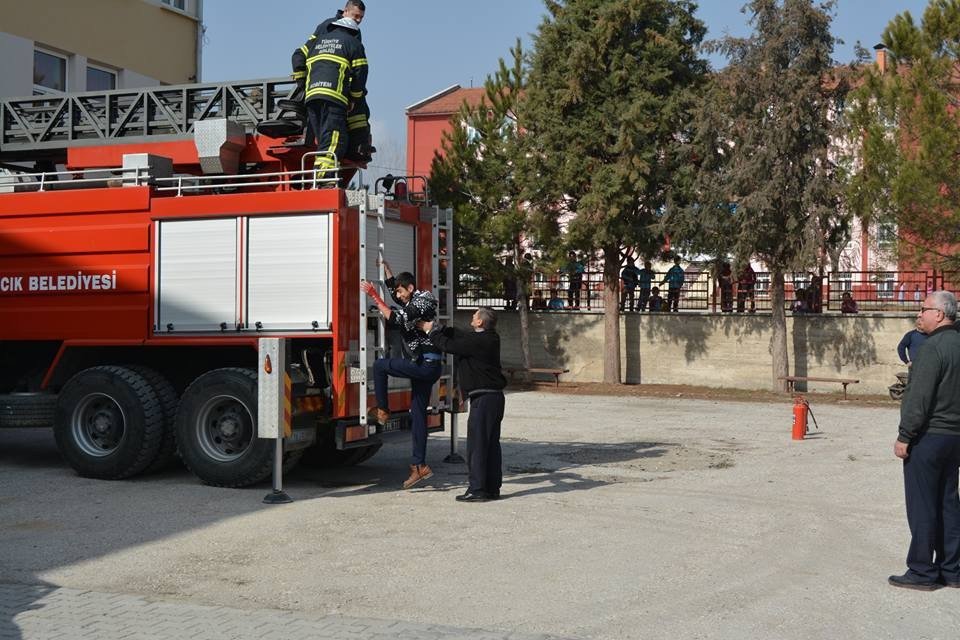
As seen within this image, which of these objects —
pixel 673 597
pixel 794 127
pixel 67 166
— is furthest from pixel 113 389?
pixel 794 127

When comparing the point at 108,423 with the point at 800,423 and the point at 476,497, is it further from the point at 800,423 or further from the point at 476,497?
the point at 800,423

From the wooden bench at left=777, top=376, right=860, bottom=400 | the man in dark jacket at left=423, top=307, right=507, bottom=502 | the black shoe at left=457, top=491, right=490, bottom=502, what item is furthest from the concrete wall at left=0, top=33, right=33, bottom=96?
the wooden bench at left=777, top=376, right=860, bottom=400

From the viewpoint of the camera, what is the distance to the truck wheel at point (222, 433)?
425 inches

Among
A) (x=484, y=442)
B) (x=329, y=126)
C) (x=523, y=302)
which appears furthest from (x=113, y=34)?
(x=484, y=442)

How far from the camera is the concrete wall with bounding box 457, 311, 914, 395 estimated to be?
2603 cm

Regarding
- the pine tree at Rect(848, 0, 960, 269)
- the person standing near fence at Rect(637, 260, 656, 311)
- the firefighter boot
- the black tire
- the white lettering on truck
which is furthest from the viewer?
the person standing near fence at Rect(637, 260, 656, 311)

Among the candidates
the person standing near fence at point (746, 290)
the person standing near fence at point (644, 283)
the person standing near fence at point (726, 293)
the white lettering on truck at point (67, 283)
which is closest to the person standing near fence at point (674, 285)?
the person standing near fence at point (644, 283)

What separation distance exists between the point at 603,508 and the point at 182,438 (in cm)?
416

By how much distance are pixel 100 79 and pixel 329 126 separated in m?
13.6

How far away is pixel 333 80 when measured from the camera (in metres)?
11.5

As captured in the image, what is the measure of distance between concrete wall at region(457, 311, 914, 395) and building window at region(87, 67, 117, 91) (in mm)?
11229

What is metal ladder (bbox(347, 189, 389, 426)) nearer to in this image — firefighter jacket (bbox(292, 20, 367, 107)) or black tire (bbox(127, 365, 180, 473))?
firefighter jacket (bbox(292, 20, 367, 107))

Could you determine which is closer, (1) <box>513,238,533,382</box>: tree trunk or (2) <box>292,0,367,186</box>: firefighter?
(2) <box>292,0,367,186</box>: firefighter

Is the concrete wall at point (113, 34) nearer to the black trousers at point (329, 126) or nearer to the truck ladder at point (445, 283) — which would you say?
the black trousers at point (329, 126)
